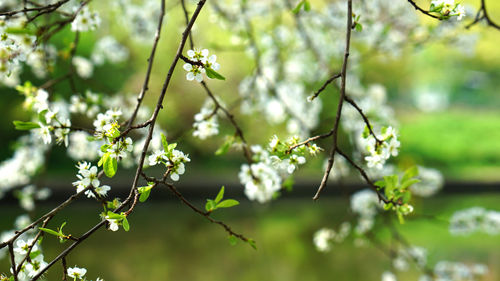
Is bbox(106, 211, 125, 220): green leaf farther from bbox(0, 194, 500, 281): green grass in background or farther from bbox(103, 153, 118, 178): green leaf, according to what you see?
bbox(0, 194, 500, 281): green grass in background

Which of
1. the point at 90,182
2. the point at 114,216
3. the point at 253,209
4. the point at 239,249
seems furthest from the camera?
the point at 253,209

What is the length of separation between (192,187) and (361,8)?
462cm

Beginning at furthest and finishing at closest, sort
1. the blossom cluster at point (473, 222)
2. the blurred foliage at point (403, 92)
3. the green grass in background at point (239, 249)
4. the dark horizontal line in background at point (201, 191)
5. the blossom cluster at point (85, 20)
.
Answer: the blurred foliage at point (403, 92) < the dark horizontal line in background at point (201, 191) < the green grass in background at point (239, 249) < the blossom cluster at point (473, 222) < the blossom cluster at point (85, 20)

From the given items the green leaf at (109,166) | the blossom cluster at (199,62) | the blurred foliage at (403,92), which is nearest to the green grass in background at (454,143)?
the blurred foliage at (403,92)

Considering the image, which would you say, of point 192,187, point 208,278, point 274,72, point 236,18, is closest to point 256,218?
point 192,187

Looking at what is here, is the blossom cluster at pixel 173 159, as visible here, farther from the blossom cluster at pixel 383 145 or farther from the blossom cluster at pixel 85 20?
the blossom cluster at pixel 85 20

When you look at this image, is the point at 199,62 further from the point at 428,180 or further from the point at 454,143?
the point at 454,143

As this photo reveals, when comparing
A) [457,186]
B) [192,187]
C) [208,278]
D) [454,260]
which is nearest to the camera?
[208,278]

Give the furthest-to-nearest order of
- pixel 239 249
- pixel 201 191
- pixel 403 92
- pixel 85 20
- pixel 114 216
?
pixel 403 92 < pixel 201 191 < pixel 239 249 < pixel 85 20 < pixel 114 216

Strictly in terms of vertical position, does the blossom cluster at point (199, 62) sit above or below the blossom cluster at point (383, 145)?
above

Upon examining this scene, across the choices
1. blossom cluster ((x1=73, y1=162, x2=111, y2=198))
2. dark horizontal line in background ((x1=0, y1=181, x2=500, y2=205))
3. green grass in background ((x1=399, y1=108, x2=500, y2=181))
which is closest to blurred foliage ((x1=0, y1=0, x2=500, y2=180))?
green grass in background ((x1=399, y1=108, x2=500, y2=181))

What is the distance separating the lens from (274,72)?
126 inches

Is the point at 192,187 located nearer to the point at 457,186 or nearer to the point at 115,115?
the point at 457,186

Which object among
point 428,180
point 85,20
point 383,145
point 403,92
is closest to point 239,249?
point 428,180
